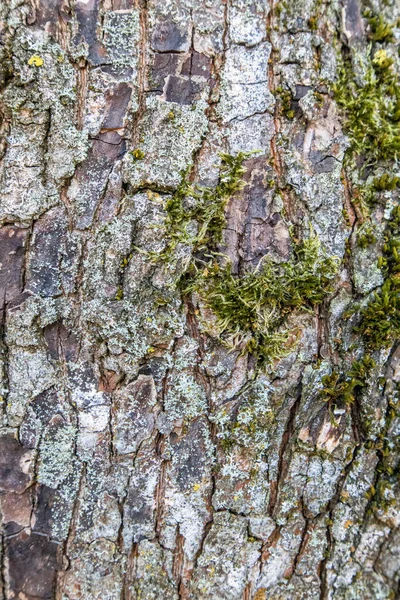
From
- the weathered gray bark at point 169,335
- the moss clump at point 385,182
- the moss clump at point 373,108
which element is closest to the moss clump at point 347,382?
the weathered gray bark at point 169,335

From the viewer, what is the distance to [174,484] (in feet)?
4.45

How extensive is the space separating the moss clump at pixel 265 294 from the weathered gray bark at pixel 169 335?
4 centimetres

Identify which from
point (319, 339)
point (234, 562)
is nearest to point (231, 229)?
point (319, 339)

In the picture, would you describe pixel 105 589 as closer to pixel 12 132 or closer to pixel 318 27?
pixel 12 132

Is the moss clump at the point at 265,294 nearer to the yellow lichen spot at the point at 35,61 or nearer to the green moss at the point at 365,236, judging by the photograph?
the green moss at the point at 365,236

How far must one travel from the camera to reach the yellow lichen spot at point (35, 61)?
49.4 inches

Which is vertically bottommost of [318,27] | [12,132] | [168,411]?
[168,411]

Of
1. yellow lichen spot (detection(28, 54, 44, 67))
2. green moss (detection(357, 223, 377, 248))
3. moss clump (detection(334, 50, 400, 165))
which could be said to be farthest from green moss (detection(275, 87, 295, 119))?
yellow lichen spot (detection(28, 54, 44, 67))

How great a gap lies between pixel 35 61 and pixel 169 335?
0.92 m

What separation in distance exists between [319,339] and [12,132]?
1167 millimetres

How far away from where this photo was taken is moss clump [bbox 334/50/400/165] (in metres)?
A: 1.37

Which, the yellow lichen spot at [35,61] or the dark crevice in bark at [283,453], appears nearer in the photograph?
the yellow lichen spot at [35,61]

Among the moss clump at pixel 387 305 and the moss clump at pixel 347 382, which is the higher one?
the moss clump at pixel 387 305

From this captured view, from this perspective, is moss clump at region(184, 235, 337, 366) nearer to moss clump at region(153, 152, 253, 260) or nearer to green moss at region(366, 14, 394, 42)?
moss clump at region(153, 152, 253, 260)
